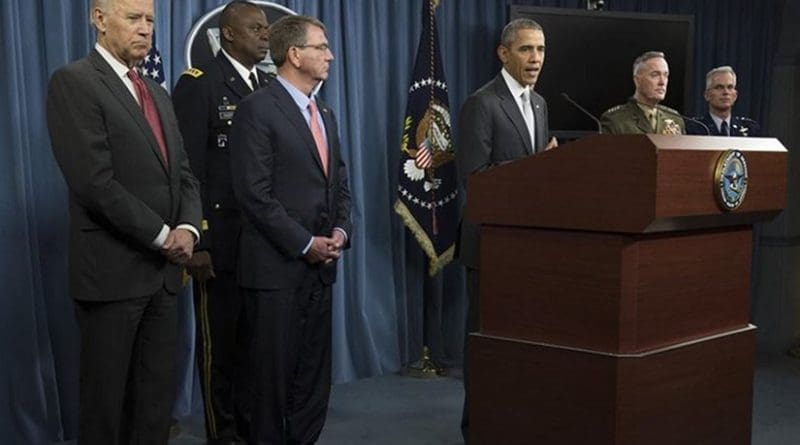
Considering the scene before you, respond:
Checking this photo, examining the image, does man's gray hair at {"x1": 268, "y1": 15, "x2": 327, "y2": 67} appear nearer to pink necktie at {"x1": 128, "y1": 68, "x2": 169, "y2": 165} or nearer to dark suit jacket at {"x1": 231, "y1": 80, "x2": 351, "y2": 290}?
dark suit jacket at {"x1": 231, "y1": 80, "x2": 351, "y2": 290}

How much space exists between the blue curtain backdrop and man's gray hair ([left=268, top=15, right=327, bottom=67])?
1.03 metres

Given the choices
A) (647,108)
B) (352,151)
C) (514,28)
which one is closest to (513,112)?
(514,28)

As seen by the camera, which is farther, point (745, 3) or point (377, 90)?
point (745, 3)

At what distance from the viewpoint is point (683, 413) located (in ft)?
6.63

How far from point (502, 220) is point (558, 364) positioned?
344mm

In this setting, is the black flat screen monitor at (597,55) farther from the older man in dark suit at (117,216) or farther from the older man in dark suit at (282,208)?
the older man in dark suit at (117,216)

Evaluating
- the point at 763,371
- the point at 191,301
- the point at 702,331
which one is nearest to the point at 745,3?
the point at 763,371

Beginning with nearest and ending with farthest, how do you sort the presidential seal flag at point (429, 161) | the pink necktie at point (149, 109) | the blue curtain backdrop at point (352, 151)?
the pink necktie at point (149, 109)
the blue curtain backdrop at point (352, 151)
the presidential seal flag at point (429, 161)

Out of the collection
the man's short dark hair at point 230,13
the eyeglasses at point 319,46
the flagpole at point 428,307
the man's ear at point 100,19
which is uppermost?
the man's short dark hair at point 230,13

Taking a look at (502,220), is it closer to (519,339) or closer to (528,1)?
(519,339)

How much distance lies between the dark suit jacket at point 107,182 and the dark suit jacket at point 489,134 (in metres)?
0.98

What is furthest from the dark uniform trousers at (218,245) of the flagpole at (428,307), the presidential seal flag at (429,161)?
the flagpole at (428,307)

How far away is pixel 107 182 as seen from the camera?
2.31 metres

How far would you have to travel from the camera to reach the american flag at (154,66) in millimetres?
3426
